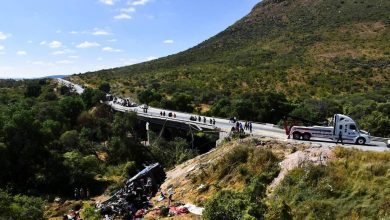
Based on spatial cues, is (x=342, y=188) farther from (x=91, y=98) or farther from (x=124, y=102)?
(x=91, y=98)

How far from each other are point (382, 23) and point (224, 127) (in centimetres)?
7386

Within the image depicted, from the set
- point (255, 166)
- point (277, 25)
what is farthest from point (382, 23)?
point (255, 166)

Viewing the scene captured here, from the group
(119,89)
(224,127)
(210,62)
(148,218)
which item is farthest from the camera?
(210,62)

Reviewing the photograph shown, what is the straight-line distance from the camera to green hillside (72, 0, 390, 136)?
74688mm

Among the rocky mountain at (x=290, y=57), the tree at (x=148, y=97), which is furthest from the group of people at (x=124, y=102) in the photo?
the rocky mountain at (x=290, y=57)

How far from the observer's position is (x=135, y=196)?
30.7 metres

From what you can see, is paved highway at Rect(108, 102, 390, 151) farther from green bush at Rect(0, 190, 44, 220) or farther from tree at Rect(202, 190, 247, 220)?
green bush at Rect(0, 190, 44, 220)

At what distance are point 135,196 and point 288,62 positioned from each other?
72.0 m

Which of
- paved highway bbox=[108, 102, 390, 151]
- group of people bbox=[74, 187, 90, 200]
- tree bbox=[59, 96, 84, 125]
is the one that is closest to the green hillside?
paved highway bbox=[108, 102, 390, 151]

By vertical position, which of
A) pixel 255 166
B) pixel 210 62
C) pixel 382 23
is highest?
pixel 382 23

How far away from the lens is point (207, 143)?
4750 cm

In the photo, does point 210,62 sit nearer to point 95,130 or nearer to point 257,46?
point 257,46

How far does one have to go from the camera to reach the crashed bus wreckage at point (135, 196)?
2833cm

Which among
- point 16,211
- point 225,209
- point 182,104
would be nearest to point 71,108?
point 182,104
